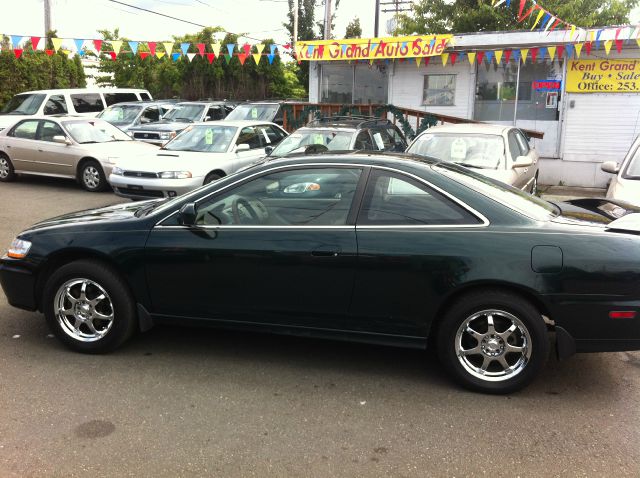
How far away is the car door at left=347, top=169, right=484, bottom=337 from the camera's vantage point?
3.84 m

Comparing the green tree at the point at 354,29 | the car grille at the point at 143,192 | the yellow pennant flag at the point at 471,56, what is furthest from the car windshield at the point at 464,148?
the green tree at the point at 354,29

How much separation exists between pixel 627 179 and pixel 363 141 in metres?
4.46

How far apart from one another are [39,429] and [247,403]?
1.19 m

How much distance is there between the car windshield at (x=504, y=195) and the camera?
13.4 feet

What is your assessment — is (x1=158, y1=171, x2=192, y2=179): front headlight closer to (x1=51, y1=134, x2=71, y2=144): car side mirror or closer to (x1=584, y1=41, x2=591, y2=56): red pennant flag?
(x1=51, y1=134, x2=71, y2=144): car side mirror

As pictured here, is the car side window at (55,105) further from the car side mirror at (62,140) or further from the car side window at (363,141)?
the car side window at (363,141)

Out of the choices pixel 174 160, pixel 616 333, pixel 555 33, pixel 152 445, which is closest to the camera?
pixel 152 445

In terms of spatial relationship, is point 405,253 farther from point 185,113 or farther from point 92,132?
point 185,113

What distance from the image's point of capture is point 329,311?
4043 mm

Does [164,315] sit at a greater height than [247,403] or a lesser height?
greater

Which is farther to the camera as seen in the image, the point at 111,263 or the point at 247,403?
the point at 111,263

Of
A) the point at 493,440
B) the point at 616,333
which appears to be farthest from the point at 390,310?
the point at 616,333

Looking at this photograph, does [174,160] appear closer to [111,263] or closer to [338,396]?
[111,263]

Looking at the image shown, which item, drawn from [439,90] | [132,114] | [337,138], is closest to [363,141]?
[337,138]
